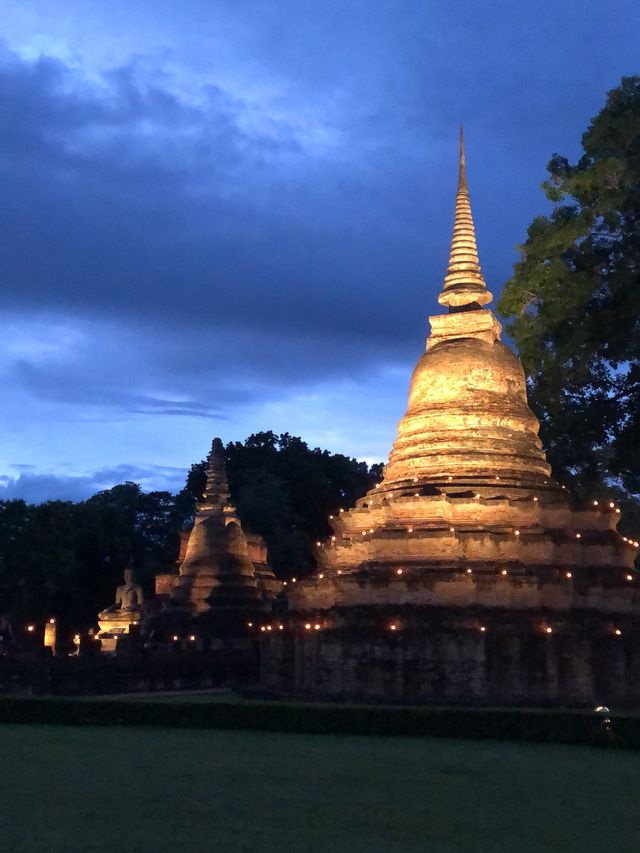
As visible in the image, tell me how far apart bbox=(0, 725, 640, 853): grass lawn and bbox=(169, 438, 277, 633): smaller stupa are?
62.0 feet

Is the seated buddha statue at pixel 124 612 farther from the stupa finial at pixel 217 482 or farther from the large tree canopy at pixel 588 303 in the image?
the large tree canopy at pixel 588 303

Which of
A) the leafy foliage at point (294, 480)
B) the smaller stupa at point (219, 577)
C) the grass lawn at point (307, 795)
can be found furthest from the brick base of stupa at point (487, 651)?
the leafy foliage at point (294, 480)

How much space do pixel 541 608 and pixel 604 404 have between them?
10.4 meters

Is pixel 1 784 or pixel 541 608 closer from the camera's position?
pixel 1 784

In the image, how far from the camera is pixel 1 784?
1298 cm

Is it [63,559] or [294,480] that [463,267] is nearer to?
[63,559]

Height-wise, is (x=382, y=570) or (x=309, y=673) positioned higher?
(x=382, y=570)

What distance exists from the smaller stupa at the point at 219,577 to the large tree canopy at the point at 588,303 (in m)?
11.8

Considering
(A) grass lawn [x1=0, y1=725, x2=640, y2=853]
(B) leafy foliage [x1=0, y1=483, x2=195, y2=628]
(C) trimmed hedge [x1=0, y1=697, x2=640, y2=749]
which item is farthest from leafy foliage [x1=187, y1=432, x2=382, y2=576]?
(A) grass lawn [x1=0, y1=725, x2=640, y2=853]

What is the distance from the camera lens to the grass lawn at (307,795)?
10.2 metres

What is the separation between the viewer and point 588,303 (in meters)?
31.0

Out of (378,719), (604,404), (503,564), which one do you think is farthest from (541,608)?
(604,404)

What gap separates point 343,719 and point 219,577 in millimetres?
20169

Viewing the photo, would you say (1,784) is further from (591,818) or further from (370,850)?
(591,818)
